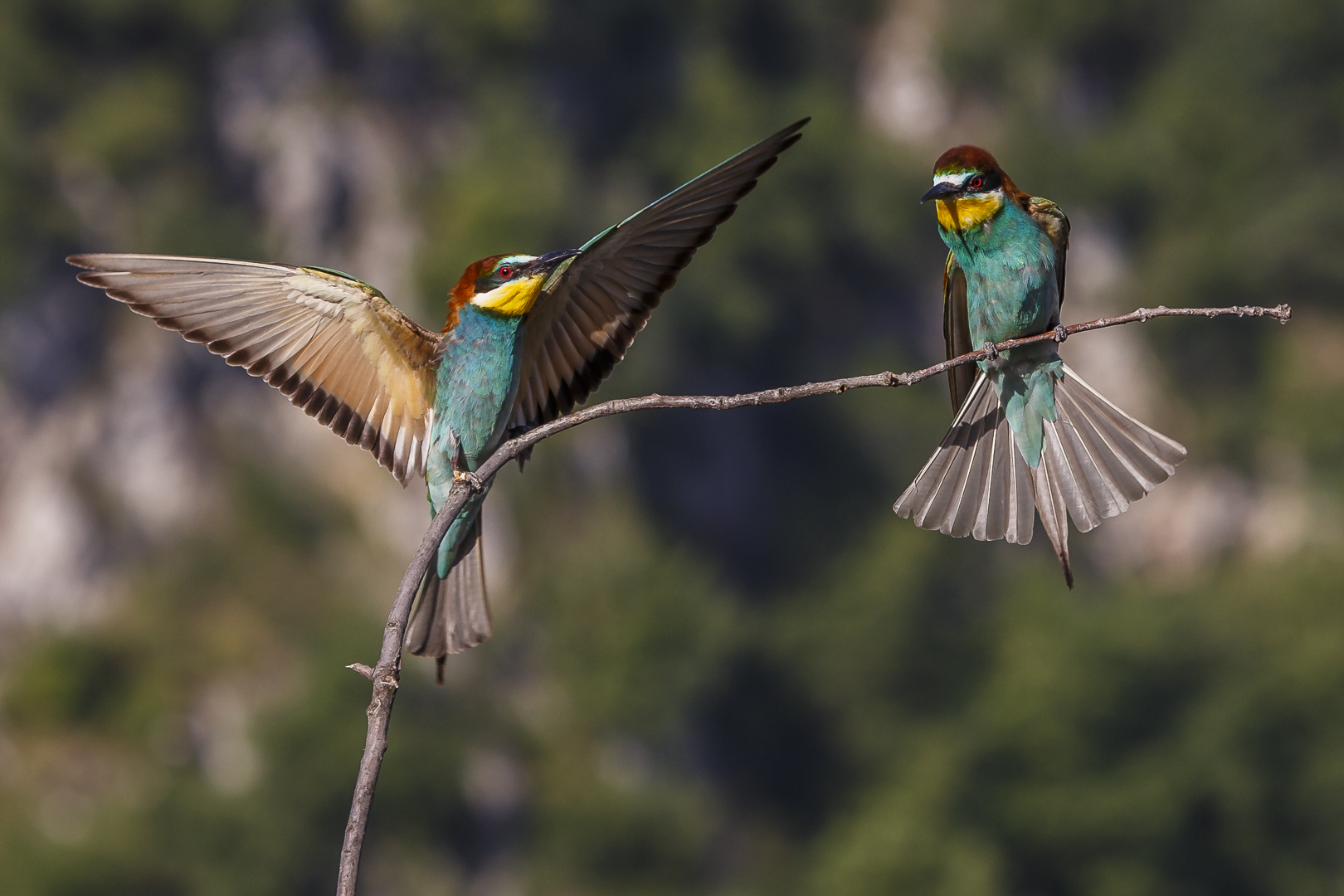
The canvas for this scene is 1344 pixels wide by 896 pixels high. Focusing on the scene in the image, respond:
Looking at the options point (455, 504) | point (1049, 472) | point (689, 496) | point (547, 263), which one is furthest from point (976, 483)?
point (689, 496)

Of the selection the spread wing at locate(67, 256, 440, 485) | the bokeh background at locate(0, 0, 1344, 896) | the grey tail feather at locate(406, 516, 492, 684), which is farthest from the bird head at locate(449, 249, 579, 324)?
the bokeh background at locate(0, 0, 1344, 896)

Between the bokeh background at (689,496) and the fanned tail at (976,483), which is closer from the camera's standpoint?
the fanned tail at (976,483)

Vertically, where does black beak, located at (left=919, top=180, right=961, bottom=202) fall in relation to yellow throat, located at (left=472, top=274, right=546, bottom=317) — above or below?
above

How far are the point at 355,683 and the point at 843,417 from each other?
39.6 ft

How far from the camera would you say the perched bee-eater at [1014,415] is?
10.8 feet

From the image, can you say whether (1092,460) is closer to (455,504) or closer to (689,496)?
(455,504)

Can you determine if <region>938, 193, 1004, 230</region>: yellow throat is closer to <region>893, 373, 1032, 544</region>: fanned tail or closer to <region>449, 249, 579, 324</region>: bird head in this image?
<region>893, 373, 1032, 544</region>: fanned tail

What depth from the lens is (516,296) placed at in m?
3.47

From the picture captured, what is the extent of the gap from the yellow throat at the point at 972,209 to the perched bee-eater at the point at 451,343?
57 cm

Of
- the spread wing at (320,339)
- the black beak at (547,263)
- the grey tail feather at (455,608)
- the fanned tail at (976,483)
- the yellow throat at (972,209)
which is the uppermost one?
the yellow throat at (972,209)

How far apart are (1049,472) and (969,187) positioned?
0.56 meters

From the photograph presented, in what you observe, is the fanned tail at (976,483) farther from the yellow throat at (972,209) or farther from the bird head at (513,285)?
the bird head at (513,285)

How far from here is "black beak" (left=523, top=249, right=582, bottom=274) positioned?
3412mm

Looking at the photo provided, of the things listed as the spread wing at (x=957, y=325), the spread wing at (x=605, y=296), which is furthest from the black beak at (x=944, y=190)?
the spread wing at (x=605, y=296)
